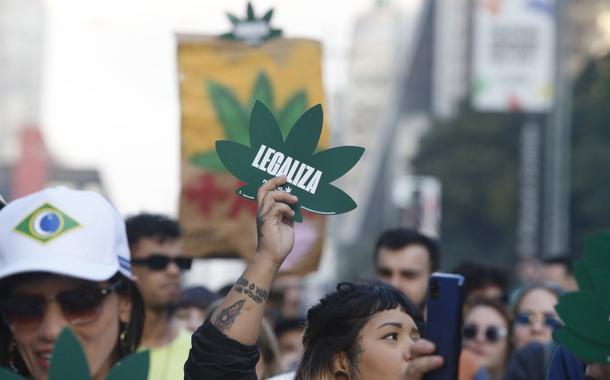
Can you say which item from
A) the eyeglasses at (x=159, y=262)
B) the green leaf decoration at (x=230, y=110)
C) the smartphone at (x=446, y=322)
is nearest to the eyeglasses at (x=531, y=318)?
the green leaf decoration at (x=230, y=110)

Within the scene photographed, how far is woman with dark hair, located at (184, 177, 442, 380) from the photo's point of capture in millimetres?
3412

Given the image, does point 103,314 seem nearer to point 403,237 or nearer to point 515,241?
point 403,237

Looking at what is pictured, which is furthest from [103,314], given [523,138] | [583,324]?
[523,138]

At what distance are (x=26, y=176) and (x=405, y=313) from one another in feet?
149

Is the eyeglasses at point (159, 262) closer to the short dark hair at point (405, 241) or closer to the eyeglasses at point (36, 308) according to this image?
the short dark hair at point (405, 241)

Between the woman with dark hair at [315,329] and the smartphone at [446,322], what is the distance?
0.06ft

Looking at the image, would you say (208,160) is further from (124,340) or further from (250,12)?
(124,340)

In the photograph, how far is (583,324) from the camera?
334cm

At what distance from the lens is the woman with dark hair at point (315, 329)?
3.41m

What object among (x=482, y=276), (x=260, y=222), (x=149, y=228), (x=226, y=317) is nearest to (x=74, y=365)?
(x=226, y=317)

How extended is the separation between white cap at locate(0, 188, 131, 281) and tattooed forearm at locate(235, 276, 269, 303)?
35cm

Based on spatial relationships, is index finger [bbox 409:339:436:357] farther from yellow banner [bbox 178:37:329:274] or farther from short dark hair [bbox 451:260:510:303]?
short dark hair [bbox 451:260:510:303]

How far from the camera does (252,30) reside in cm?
715

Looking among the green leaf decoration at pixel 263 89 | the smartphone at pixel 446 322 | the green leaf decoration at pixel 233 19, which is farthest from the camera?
the green leaf decoration at pixel 233 19
